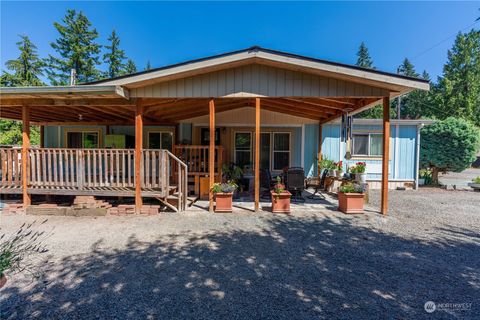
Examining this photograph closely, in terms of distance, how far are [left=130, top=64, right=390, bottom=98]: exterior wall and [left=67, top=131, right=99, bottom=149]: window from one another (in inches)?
213

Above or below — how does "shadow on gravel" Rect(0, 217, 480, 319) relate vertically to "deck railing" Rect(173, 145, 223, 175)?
below

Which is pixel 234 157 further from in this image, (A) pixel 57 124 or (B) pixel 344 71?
(A) pixel 57 124

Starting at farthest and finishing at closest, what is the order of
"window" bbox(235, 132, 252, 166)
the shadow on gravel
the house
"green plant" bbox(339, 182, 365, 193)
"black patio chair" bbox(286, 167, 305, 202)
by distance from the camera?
"window" bbox(235, 132, 252, 166) < "black patio chair" bbox(286, 167, 305, 202) < "green plant" bbox(339, 182, 365, 193) < the house < the shadow on gravel

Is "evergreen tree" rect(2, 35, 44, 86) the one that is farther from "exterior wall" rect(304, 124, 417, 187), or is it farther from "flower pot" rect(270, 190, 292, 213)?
"exterior wall" rect(304, 124, 417, 187)

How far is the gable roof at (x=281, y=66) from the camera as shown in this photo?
4.63 m

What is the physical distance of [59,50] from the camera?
79.2 feet

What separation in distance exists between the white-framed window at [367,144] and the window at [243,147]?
434 centimetres

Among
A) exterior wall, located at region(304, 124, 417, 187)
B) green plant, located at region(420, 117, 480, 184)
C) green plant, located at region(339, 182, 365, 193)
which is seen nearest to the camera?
green plant, located at region(339, 182, 365, 193)

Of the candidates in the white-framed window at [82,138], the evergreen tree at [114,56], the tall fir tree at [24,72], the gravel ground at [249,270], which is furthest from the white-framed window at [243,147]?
the evergreen tree at [114,56]

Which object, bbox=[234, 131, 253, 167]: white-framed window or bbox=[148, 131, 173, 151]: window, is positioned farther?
bbox=[148, 131, 173, 151]: window

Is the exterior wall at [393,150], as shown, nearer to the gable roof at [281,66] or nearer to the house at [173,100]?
the house at [173,100]

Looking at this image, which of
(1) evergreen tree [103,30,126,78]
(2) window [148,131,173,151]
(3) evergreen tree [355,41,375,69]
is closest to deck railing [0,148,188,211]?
(2) window [148,131,173,151]

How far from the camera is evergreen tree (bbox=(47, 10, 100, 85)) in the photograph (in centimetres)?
2362

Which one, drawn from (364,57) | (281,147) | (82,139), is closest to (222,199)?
(281,147)
